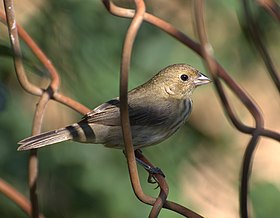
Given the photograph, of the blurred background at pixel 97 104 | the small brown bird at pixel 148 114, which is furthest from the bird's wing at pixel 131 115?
the blurred background at pixel 97 104

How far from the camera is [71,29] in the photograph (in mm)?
4027

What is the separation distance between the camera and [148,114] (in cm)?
364

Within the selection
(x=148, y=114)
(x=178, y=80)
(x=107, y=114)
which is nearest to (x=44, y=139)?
(x=107, y=114)

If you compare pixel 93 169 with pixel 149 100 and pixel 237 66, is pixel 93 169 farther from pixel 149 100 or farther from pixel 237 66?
pixel 237 66

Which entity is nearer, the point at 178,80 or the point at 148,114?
Answer: the point at 148,114

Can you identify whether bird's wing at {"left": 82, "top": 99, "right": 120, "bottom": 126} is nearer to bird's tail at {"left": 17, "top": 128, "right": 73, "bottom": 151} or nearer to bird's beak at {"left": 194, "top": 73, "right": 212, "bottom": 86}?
bird's tail at {"left": 17, "top": 128, "right": 73, "bottom": 151}

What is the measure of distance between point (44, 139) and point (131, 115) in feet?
2.14

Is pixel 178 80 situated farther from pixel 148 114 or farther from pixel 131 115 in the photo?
pixel 131 115

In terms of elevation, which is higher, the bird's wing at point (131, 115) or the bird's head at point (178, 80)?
the bird's head at point (178, 80)

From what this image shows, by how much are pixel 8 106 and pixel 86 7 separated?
63cm

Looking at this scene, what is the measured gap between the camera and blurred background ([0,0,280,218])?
12.5ft

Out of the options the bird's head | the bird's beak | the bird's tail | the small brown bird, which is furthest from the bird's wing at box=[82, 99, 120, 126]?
the bird's beak

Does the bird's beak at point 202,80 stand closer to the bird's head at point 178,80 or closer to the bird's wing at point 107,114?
the bird's head at point 178,80

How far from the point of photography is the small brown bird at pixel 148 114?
3418mm
